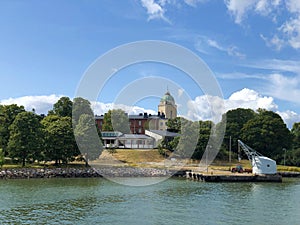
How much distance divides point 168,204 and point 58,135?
29941 mm

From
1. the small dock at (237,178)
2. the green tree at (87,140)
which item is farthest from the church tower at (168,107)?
the small dock at (237,178)

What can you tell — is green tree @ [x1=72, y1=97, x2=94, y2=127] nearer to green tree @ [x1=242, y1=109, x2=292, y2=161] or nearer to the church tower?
green tree @ [x1=242, y1=109, x2=292, y2=161]

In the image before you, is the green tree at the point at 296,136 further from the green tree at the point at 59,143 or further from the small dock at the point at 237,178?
the green tree at the point at 59,143

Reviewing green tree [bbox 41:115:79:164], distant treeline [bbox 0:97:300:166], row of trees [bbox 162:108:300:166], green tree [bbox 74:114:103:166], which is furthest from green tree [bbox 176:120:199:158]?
green tree [bbox 41:115:79:164]

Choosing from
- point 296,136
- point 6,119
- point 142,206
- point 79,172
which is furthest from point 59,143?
point 296,136

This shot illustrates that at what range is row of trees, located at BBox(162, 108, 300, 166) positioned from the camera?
71.0 meters

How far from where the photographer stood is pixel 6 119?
191 ft

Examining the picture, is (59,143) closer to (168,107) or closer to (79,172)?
(79,172)

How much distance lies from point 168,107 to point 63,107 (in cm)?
3787

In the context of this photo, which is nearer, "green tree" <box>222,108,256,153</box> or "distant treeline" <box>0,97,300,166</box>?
"distant treeline" <box>0,97,300,166</box>

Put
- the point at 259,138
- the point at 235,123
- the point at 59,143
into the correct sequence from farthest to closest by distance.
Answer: the point at 235,123 → the point at 259,138 → the point at 59,143

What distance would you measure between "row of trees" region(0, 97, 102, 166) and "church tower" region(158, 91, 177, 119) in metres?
48.7

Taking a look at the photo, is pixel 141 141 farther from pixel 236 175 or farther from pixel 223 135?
pixel 236 175

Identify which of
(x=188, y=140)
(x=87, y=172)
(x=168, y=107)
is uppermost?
(x=168, y=107)
